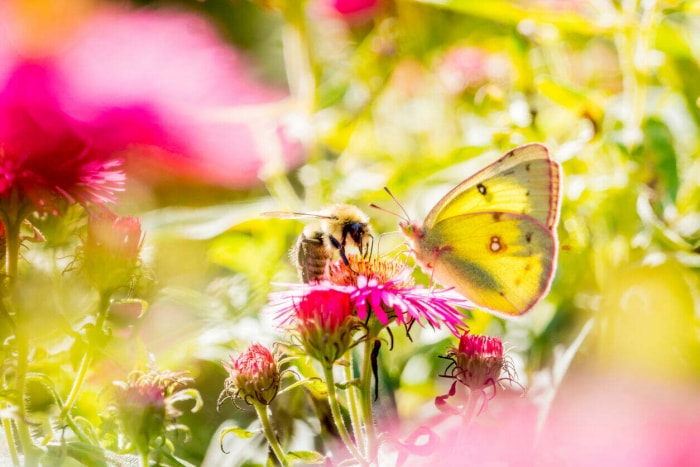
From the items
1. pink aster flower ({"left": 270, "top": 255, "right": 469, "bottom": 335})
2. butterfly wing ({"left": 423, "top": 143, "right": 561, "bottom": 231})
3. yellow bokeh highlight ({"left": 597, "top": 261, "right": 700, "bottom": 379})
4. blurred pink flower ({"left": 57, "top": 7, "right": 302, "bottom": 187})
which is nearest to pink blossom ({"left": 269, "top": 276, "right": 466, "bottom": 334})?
pink aster flower ({"left": 270, "top": 255, "right": 469, "bottom": 335})

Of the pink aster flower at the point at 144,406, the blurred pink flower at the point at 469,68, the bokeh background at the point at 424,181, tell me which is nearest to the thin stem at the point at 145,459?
the pink aster flower at the point at 144,406

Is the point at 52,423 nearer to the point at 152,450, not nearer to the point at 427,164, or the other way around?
the point at 152,450

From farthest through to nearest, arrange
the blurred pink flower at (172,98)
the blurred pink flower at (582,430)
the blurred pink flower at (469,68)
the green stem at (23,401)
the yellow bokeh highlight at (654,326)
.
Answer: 1. the blurred pink flower at (469,68)
2. the blurred pink flower at (172,98)
3. the yellow bokeh highlight at (654,326)
4. the blurred pink flower at (582,430)
5. the green stem at (23,401)

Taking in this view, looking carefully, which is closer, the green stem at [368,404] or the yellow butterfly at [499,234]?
the green stem at [368,404]

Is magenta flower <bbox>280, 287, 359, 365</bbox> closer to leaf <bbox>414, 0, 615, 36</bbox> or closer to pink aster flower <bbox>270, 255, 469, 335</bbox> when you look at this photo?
pink aster flower <bbox>270, 255, 469, 335</bbox>

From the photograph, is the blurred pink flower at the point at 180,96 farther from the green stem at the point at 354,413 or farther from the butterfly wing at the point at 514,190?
the green stem at the point at 354,413

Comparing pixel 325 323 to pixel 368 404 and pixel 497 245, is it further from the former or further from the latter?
pixel 497 245

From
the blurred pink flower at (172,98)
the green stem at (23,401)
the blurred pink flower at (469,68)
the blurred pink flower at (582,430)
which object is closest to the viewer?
the green stem at (23,401)
